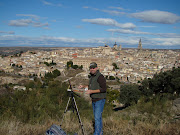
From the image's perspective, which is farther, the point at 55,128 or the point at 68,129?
the point at 68,129

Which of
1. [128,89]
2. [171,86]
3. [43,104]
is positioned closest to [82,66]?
[128,89]

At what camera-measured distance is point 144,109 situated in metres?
3.68

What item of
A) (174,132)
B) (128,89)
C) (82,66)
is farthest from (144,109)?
(82,66)

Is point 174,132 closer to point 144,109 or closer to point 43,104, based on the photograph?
point 144,109

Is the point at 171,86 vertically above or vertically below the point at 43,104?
below

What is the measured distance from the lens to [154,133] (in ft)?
7.57

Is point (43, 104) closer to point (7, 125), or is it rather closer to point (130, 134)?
point (7, 125)

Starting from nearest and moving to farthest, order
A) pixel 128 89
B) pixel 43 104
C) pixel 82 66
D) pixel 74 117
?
pixel 74 117 → pixel 43 104 → pixel 128 89 → pixel 82 66

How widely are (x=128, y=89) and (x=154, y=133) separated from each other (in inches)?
441

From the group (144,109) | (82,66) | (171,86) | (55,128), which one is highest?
(55,128)

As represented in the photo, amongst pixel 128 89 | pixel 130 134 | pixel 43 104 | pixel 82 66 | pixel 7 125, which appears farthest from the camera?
pixel 82 66

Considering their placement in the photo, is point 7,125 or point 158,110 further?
point 158,110

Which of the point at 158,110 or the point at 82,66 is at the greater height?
the point at 158,110

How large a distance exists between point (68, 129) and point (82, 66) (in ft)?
166
